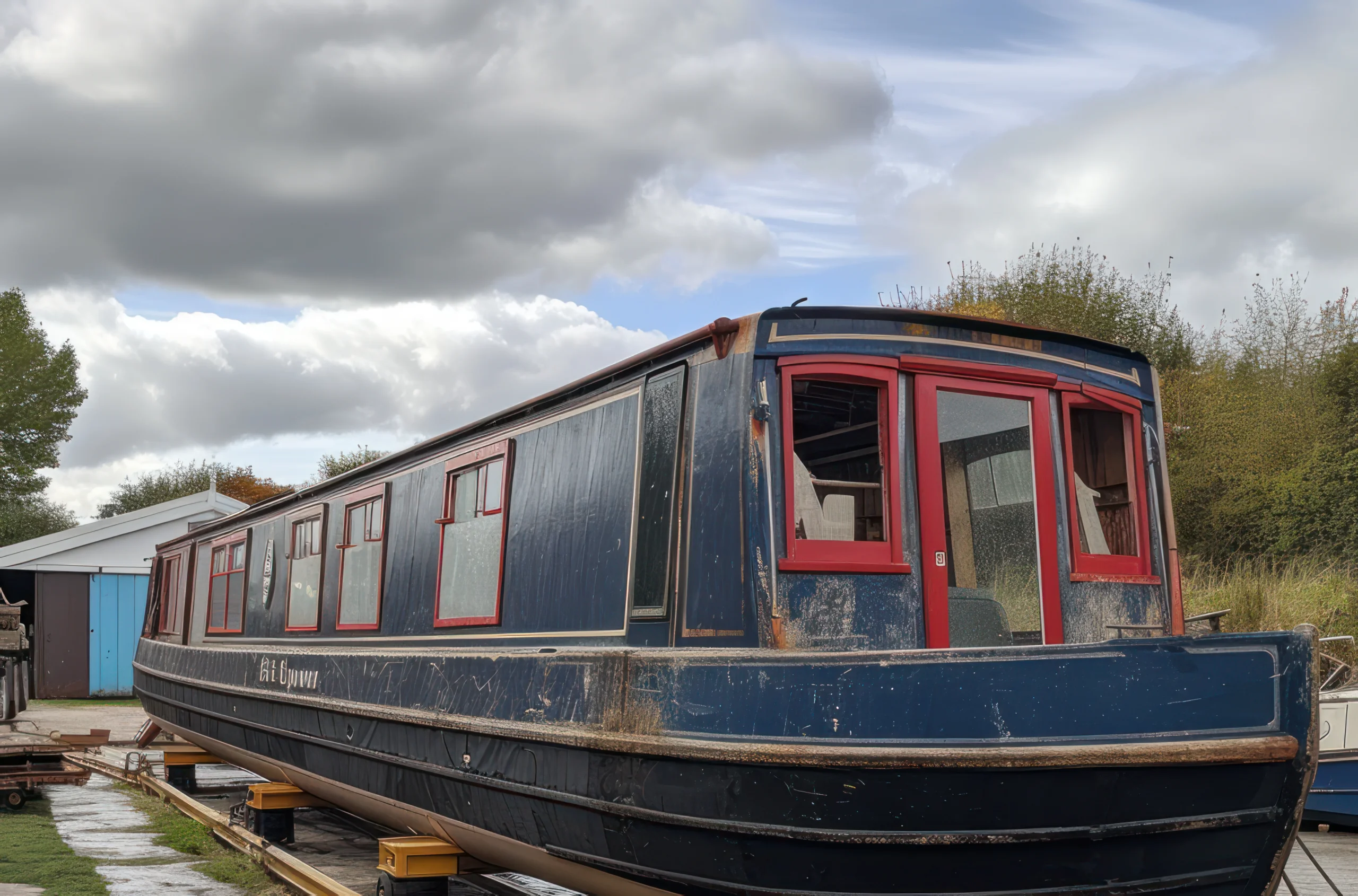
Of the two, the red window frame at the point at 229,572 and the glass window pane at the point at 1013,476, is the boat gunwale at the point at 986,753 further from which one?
the red window frame at the point at 229,572

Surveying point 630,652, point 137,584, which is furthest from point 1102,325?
point 630,652

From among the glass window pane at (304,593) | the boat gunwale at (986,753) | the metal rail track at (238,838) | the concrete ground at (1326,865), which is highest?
the glass window pane at (304,593)

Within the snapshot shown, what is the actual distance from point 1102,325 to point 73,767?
74.2ft

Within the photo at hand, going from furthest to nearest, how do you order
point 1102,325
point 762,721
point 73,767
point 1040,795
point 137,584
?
point 1102,325
point 137,584
point 73,767
point 762,721
point 1040,795

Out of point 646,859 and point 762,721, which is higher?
point 762,721

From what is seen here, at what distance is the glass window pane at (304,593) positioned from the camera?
30.1 feet

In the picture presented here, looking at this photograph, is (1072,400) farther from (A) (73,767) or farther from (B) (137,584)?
(B) (137,584)

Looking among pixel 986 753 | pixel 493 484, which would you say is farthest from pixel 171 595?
pixel 986 753

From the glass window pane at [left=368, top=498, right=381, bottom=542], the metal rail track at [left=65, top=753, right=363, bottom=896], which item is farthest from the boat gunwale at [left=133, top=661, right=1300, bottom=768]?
the glass window pane at [left=368, top=498, right=381, bottom=542]

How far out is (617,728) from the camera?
4.53m

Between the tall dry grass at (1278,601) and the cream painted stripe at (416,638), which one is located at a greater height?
the tall dry grass at (1278,601)

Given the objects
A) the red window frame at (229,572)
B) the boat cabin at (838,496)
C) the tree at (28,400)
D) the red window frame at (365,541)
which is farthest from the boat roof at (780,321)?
the tree at (28,400)

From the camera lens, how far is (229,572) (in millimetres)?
11688

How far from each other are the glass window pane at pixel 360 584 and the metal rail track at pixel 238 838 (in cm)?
157
